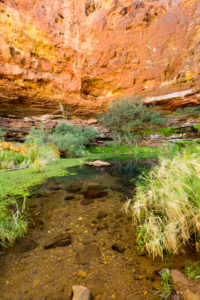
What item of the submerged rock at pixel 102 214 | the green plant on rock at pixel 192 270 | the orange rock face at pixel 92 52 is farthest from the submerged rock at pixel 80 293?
the orange rock face at pixel 92 52

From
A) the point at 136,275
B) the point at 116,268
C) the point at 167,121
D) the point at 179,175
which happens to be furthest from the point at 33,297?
the point at 167,121

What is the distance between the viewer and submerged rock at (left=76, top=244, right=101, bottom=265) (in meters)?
1.49

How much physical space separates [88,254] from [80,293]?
0.47 meters

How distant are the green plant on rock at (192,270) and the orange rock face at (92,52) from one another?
766 inches

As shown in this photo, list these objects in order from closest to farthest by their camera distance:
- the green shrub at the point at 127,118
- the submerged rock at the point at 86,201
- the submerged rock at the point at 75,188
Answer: the submerged rock at the point at 86,201, the submerged rock at the point at 75,188, the green shrub at the point at 127,118

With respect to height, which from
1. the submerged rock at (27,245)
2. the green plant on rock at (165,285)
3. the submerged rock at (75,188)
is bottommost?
the submerged rock at (27,245)

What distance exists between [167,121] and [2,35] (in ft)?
76.9

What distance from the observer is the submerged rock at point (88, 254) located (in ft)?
4.89

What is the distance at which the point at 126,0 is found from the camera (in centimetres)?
2245

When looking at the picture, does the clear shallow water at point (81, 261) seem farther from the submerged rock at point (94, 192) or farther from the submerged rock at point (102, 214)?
the submerged rock at point (94, 192)

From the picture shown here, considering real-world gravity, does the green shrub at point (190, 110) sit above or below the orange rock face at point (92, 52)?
below

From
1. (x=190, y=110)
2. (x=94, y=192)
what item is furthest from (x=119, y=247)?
(x=190, y=110)

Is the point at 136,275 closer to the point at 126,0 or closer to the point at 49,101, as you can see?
the point at 49,101

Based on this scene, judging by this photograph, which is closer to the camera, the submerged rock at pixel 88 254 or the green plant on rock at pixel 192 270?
the green plant on rock at pixel 192 270
